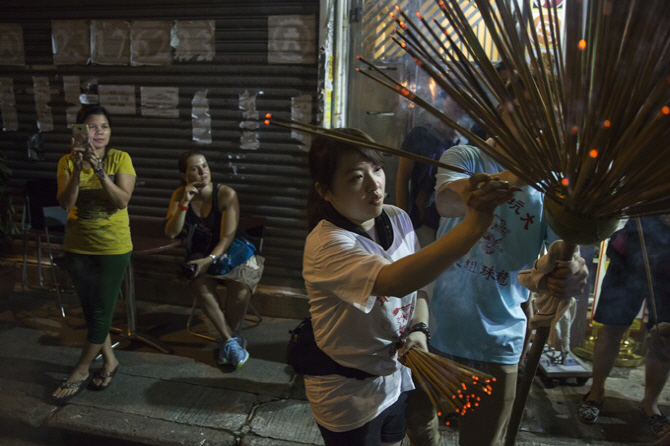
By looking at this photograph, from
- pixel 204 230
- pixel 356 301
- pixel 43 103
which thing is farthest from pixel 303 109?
pixel 356 301

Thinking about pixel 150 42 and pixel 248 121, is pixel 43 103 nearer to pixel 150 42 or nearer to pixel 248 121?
pixel 150 42

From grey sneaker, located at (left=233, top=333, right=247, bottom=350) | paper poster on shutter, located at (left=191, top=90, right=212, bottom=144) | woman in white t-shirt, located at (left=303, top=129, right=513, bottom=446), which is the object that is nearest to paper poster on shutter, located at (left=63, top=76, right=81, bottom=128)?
paper poster on shutter, located at (left=191, top=90, right=212, bottom=144)

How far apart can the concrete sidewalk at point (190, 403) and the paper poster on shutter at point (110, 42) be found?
3.00 m

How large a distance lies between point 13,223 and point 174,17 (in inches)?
120

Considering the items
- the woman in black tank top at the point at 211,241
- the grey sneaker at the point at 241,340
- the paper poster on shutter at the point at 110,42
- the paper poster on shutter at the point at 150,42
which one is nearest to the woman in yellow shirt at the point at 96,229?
the woman in black tank top at the point at 211,241

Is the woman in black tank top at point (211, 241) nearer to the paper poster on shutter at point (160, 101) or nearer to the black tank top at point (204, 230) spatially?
the black tank top at point (204, 230)

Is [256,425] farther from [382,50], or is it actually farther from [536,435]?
[382,50]

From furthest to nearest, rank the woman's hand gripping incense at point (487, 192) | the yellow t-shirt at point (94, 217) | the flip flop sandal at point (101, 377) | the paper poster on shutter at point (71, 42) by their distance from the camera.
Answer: the paper poster on shutter at point (71, 42) < the flip flop sandal at point (101, 377) < the yellow t-shirt at point (94, 217) < the woman's hand gripping incense at point (487, 192)

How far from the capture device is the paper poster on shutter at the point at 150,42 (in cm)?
525

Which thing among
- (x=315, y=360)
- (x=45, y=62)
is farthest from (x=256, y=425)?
(x=45, y=62)

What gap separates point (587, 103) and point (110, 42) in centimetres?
558

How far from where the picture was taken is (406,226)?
2.09 m

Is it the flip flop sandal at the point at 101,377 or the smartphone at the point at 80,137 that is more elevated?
the smartphone at the point at 80,137

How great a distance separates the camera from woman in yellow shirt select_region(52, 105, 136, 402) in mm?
3482
